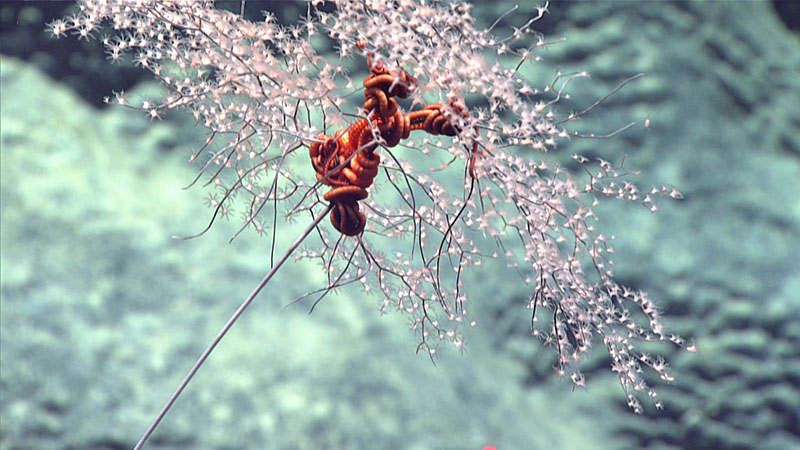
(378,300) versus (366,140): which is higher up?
(378,300)

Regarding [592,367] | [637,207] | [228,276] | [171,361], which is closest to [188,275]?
[228,276]

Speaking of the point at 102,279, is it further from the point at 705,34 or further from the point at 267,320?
the point at 705,34

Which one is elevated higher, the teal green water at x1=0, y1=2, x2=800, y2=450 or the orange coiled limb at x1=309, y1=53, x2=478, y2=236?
the teal green water at x1=0, y1=2, x2=800, y2=450

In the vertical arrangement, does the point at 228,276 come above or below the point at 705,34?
below

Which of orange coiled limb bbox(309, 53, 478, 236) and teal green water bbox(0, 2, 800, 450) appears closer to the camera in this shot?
orange coiled limb bbox(309, 53, 478, 236)

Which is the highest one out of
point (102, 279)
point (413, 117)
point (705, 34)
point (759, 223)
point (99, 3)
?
point (705, 34)

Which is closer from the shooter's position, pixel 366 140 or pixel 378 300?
pixel 366 140

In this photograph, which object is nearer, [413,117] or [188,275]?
[413,117]

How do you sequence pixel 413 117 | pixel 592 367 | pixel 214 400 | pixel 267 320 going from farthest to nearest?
pixel 592 367 → pixel 267 320 → pixel 214 400 → pixel 413 117
